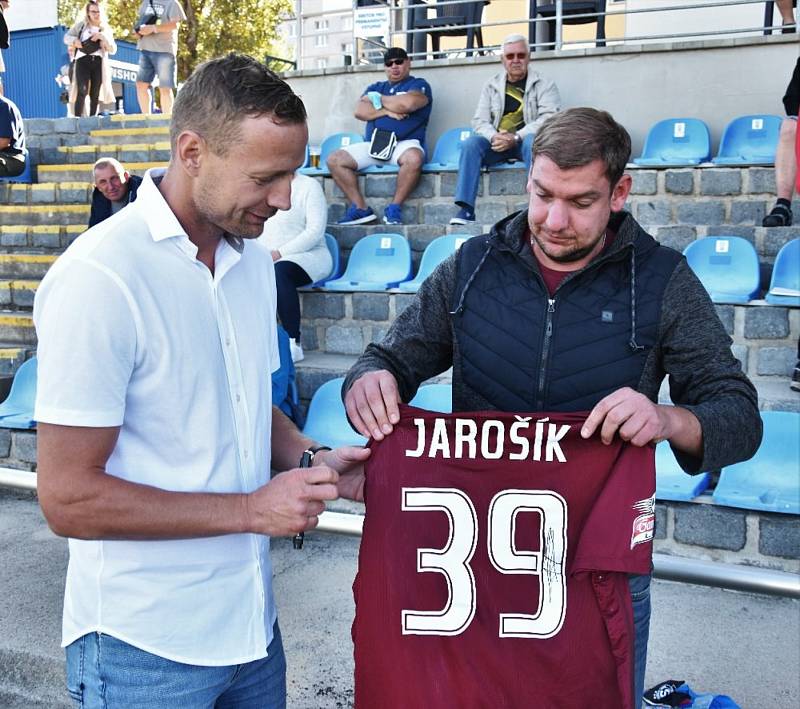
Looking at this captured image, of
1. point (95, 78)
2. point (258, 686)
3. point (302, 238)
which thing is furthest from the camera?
point (95, 78)

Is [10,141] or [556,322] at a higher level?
[10,141]

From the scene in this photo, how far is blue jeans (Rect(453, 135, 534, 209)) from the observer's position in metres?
6.43

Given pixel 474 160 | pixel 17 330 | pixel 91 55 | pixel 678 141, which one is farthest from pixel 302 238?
pixel 91 55

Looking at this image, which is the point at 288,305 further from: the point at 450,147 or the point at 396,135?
the point at 450,147

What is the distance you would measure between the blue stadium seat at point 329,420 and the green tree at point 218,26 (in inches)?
748

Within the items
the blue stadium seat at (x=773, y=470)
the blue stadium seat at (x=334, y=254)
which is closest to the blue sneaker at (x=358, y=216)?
the blue stadium seat at (x=334, y=254)

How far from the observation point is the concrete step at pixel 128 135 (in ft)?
30.7

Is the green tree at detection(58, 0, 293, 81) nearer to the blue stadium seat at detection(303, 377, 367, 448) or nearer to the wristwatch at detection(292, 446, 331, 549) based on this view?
the blue stadium seat at detection(303, 377, 367, 448)

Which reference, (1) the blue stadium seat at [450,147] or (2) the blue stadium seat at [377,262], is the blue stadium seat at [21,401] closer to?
(2) the blue stadium seat at [377,262]

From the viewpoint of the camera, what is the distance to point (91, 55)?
34.9 feet

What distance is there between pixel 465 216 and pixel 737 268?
206cm

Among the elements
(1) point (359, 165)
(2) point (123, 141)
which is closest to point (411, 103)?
(1) point (359, 165)

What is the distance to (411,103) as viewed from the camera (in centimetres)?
734

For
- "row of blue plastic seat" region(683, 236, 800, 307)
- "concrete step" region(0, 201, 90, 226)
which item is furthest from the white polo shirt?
"concrete step" region(0, 201, 90, 226)
